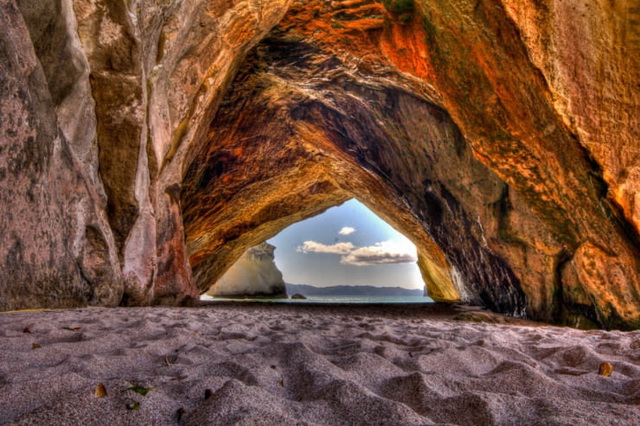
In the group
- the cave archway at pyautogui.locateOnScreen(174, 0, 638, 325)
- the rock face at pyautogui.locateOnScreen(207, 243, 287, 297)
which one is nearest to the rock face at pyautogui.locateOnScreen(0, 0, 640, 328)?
the cave archway at pyautogui.locateOnScreen(174, 0, 638, 325)

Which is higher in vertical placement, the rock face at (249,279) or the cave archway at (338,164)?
the cave archway at (338,164)

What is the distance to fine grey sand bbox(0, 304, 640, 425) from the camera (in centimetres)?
111

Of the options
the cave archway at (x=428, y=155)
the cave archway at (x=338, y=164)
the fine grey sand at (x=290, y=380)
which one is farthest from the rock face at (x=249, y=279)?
the fine grey sand at (x=290, y=380)

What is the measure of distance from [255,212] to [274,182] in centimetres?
160

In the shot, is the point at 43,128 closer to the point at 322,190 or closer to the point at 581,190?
the point at 581,190

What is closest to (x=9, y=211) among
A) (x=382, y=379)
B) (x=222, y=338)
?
(x=222, y=338)

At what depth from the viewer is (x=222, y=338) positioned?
8.37 feet

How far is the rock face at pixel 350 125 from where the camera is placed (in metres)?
3.70

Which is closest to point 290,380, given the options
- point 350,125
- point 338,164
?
point 350,125

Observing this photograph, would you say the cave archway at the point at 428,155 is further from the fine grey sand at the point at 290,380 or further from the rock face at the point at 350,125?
the fine grey sand at the point at 290,380

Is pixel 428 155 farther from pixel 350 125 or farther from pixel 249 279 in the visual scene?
pixel 249 279

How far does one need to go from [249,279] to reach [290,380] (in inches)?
1199

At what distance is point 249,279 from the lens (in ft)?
102

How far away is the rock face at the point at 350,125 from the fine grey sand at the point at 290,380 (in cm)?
194
